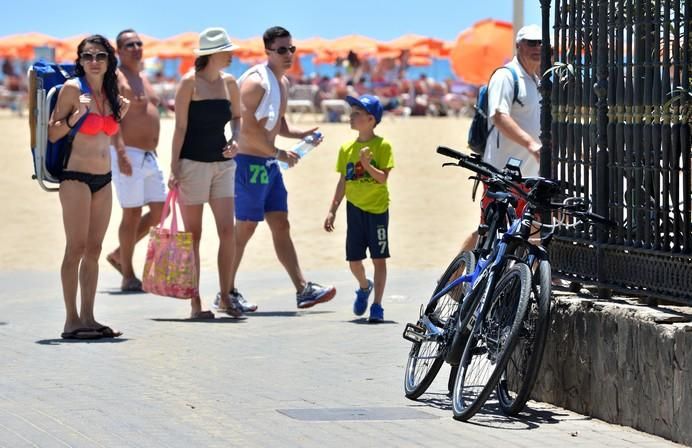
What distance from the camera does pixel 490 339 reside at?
7.08m

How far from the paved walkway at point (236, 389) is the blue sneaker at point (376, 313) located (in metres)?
0.14

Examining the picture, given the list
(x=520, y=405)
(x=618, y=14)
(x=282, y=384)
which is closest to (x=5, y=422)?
(x=282, y=384)

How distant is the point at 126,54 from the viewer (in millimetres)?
12906

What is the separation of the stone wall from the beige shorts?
4.11m

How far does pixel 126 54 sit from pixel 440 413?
642 centimetres

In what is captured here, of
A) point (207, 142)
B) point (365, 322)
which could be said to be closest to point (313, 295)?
point (365, 322)

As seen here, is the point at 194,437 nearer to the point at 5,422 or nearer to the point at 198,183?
the point at 5,422

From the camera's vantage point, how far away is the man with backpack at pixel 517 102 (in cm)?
977

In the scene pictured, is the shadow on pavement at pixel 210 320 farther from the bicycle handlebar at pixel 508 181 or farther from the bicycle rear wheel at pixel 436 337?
the bicycle handlebar at pixel 508 181

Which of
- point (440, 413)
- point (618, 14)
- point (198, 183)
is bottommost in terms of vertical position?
point (440, 413)

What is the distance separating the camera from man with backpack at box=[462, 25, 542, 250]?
977cm

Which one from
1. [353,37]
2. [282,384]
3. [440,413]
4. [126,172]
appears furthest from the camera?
[353,37]

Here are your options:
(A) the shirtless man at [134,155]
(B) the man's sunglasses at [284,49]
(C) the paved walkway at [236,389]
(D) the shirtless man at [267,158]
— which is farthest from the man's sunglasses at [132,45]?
(C) the paved walkway at [236,389]

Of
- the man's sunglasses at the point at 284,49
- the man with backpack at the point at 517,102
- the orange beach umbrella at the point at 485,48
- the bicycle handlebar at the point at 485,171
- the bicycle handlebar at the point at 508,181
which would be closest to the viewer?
the bicycle handlebar at the point at 508,181
